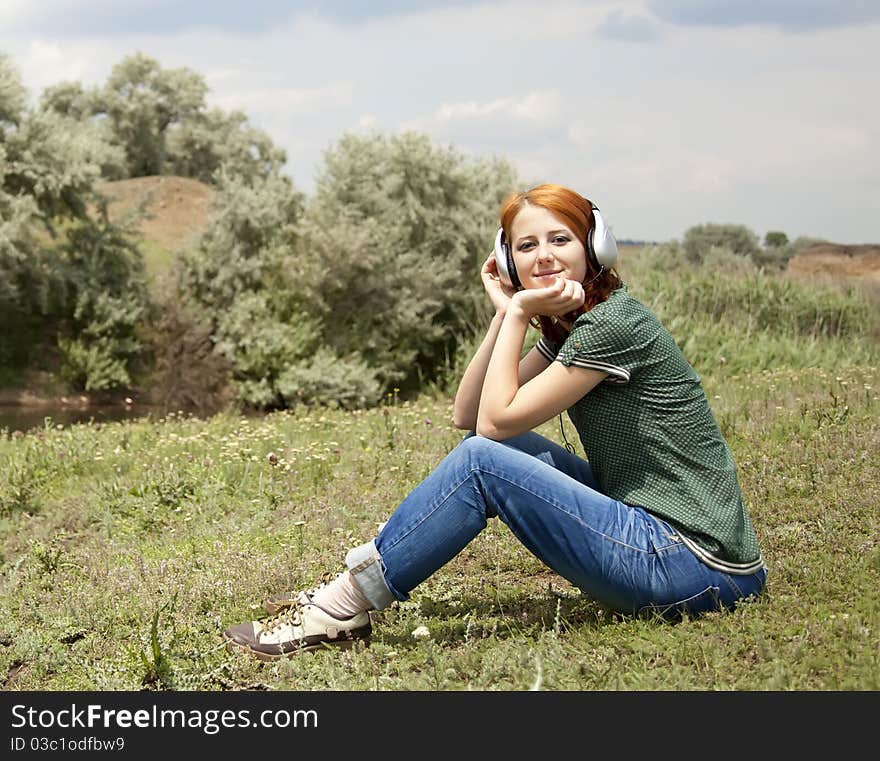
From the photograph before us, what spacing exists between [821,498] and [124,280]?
17.1m

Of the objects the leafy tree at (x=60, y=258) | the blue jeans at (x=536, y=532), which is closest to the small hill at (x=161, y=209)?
the leafy tree at (x=60, y=258)

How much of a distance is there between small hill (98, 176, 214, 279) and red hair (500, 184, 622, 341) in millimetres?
17655

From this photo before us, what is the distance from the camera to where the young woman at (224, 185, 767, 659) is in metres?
3.50

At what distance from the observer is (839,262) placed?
1689 centimetres

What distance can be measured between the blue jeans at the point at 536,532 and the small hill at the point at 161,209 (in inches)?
708

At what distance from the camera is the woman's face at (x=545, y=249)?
3.73 metres

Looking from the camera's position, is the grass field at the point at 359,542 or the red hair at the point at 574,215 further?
the red hair at the point at 574,215

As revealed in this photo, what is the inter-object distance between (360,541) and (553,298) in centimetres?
224

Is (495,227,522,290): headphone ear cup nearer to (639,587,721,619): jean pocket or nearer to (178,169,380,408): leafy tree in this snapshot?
(639,587,721,619): jean pocket

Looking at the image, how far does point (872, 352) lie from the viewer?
1282 cm

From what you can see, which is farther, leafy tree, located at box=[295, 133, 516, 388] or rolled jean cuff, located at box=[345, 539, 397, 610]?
leafy tree, located at box=[295, 133, 516, 388]

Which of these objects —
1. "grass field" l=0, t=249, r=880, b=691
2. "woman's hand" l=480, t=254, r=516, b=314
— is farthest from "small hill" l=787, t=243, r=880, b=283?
"woman's hand" l=480, t=254, r=516, b=314

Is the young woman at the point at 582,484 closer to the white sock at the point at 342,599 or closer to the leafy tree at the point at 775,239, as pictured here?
the white sock at the point at 342,599
